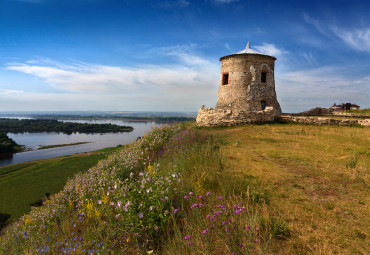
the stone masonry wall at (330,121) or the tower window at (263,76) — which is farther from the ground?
the tower window at (263,76)

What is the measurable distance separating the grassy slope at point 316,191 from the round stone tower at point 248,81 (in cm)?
1142

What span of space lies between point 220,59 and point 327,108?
15.6 meters

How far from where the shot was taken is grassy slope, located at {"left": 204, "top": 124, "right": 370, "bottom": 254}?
2654 millimetres

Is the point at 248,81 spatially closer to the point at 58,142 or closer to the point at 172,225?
the point at 172,225

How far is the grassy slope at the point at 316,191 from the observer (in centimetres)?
265

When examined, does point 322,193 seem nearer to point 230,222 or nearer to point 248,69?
point 230,222

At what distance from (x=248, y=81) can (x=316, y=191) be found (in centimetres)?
1645

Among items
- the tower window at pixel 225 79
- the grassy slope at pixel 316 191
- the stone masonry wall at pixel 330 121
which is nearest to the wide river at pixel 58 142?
the tower window at pixel 225 79

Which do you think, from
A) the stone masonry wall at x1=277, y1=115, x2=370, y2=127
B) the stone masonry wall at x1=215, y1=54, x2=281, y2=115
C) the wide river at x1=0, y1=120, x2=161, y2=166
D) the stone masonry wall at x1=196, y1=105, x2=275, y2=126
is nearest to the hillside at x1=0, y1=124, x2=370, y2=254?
the stone masonry wall at x1=196, y1=105, x2=275, y2=126

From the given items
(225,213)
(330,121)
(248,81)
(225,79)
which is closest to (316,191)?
(225,213)

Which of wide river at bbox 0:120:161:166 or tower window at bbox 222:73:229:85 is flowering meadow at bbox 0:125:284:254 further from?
wide river at bbox 0:120:161:166

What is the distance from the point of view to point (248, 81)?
62.3 ft

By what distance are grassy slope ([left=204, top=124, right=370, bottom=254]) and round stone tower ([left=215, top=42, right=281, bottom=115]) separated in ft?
37.5

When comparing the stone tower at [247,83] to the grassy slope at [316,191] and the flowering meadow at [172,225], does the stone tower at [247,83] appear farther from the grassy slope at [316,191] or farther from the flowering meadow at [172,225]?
the flowering meadow at [172,225]
